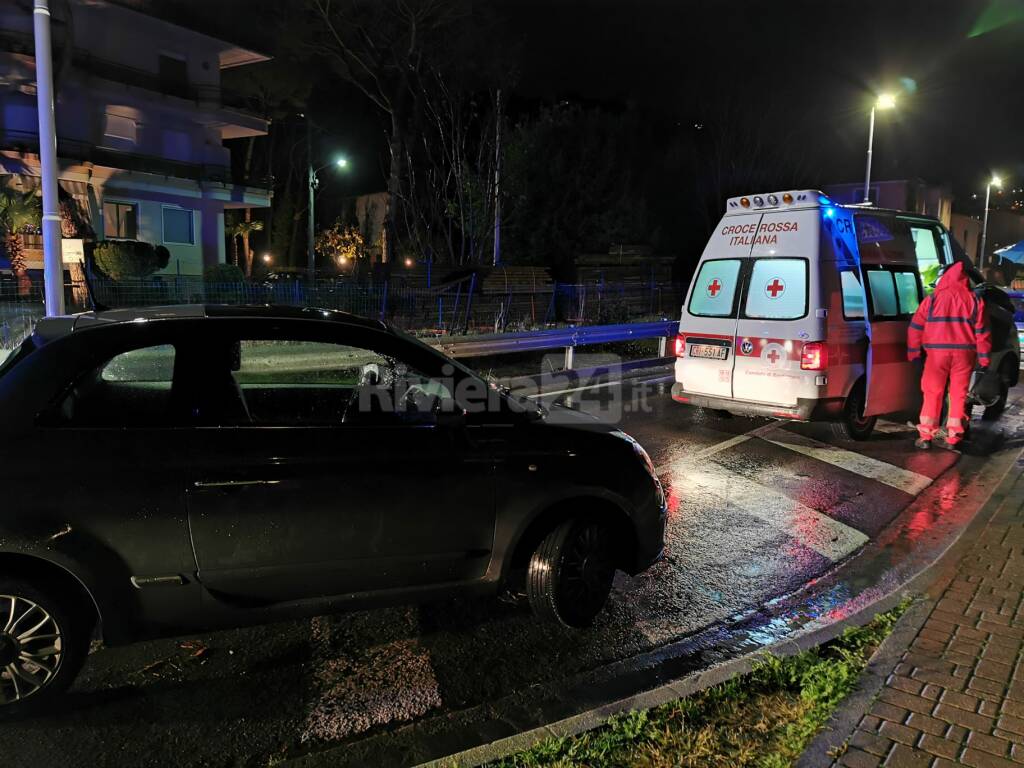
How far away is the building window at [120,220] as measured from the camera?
28.2 metres

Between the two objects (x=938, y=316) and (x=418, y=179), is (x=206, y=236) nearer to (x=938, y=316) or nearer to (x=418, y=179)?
(x=418, y=179)

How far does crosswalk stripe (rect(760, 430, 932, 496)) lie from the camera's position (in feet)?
22.4

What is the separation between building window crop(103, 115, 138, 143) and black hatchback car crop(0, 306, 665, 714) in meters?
29.7

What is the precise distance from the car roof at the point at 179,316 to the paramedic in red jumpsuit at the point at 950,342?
6.16m

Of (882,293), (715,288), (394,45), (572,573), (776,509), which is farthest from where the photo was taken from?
(394,45)

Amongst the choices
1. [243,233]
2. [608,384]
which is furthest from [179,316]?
[243,233]

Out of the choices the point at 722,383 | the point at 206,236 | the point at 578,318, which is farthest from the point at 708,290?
the point at 206,236

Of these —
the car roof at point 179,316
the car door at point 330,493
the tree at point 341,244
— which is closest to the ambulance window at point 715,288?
the car door at point 330,493

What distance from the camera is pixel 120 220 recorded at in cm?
2892

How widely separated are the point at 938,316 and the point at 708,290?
2.26 m

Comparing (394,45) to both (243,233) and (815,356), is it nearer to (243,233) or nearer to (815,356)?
(243,233)

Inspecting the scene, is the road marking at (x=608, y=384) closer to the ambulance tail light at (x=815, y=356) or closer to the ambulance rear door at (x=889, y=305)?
the ambulance rear door at (x=889, y=305)

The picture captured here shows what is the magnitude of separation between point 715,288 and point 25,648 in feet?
23.0

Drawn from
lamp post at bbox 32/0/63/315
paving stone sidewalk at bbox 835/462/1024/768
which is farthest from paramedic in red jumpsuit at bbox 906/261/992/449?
lamp post at bbox 32/0/63/315
